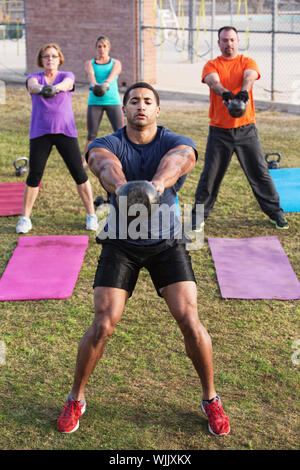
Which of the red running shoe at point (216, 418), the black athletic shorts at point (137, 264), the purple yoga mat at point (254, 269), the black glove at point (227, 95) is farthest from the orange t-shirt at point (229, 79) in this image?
the red running shoe at point (216, 418)

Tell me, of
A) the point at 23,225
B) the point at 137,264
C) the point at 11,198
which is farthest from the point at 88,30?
the point at 137,264

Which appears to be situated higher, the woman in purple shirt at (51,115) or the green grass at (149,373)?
the woman in purple shirt at (51,115)

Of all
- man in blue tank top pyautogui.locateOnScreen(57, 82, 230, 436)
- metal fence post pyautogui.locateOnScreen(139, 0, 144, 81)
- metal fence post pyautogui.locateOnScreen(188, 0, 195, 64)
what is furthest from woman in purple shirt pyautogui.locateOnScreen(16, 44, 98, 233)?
metal fence post pyautogui.locateOnScreen(188, 0, 195, 64)

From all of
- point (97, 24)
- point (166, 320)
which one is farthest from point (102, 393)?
point (97, 24)

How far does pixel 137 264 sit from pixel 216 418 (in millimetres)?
1040

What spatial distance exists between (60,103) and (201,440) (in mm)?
4289

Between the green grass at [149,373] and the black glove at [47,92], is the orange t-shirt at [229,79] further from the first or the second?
the black glove at [47,92]

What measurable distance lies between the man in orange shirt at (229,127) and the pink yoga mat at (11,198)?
2314 mm

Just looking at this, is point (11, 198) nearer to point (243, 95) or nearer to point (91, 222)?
point (91, 222)

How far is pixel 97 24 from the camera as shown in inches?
668

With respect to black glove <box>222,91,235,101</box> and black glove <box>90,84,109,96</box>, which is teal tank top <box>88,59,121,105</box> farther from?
black glove <box>222,91,235,101</box>

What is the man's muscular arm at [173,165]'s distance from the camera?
3836mm

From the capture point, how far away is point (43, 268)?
6742 millimetres

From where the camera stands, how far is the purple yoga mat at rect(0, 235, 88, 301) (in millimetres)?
6199
